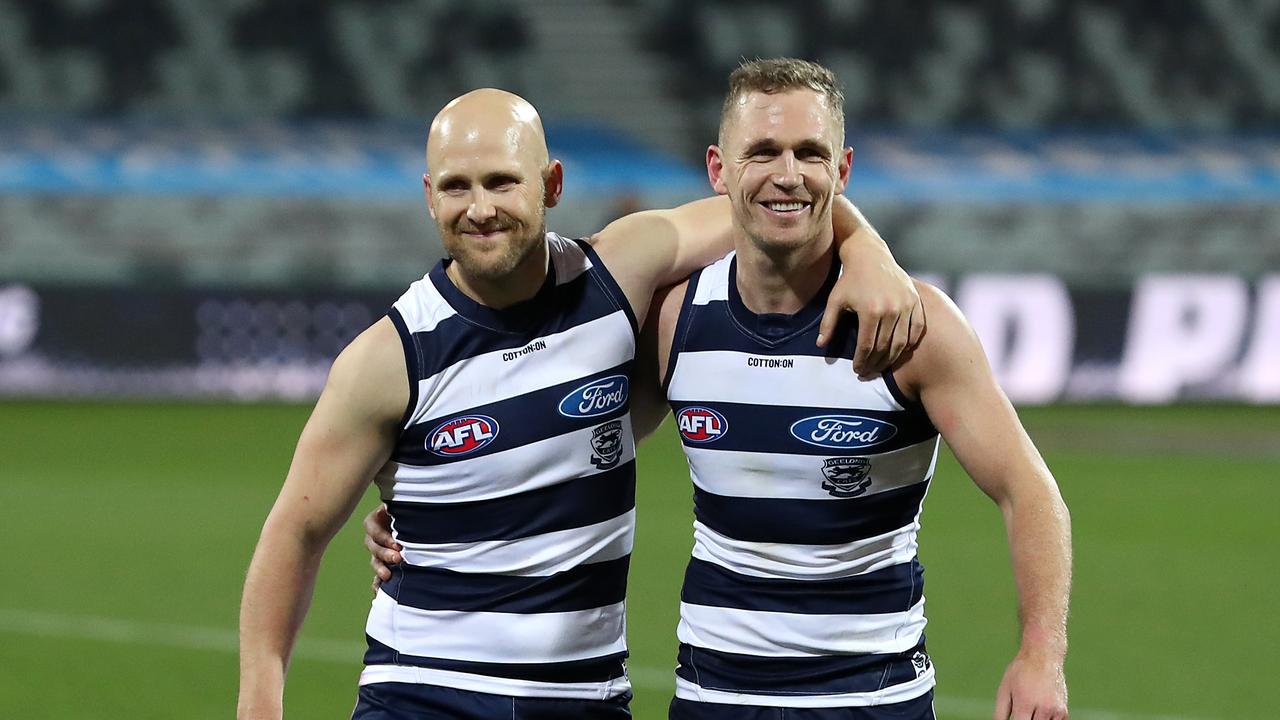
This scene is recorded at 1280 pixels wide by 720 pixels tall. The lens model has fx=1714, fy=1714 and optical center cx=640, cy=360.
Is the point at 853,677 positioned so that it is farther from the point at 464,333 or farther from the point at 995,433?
the point at 464,333

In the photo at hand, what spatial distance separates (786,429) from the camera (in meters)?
3.54

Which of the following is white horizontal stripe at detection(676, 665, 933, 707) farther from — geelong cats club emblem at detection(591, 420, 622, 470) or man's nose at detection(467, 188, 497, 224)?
man's nose at detection(467, 188, 497, 224)

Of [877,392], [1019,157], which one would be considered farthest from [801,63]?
[1019,157]

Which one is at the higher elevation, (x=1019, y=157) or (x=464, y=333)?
(x=1019, y=157)

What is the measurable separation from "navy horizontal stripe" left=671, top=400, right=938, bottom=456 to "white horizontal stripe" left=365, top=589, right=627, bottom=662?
1.55 feet

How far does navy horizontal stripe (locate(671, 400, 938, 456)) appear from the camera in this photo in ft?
11.5

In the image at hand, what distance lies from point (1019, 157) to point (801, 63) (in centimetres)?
1765

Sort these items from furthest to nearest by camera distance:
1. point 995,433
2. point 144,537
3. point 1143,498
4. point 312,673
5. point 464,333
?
point 1143,498
point 144,537
point 312,673
point 464,333
point 995,433

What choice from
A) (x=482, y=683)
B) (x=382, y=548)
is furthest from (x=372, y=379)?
(x=482, y=683)

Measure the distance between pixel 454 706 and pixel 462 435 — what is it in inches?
21.9

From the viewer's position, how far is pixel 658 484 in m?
11.5

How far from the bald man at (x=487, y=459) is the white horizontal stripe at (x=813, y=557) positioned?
0.91ft

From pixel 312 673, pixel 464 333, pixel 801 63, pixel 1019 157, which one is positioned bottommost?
pixel 312 673

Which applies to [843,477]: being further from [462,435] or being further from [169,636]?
[169,636]
